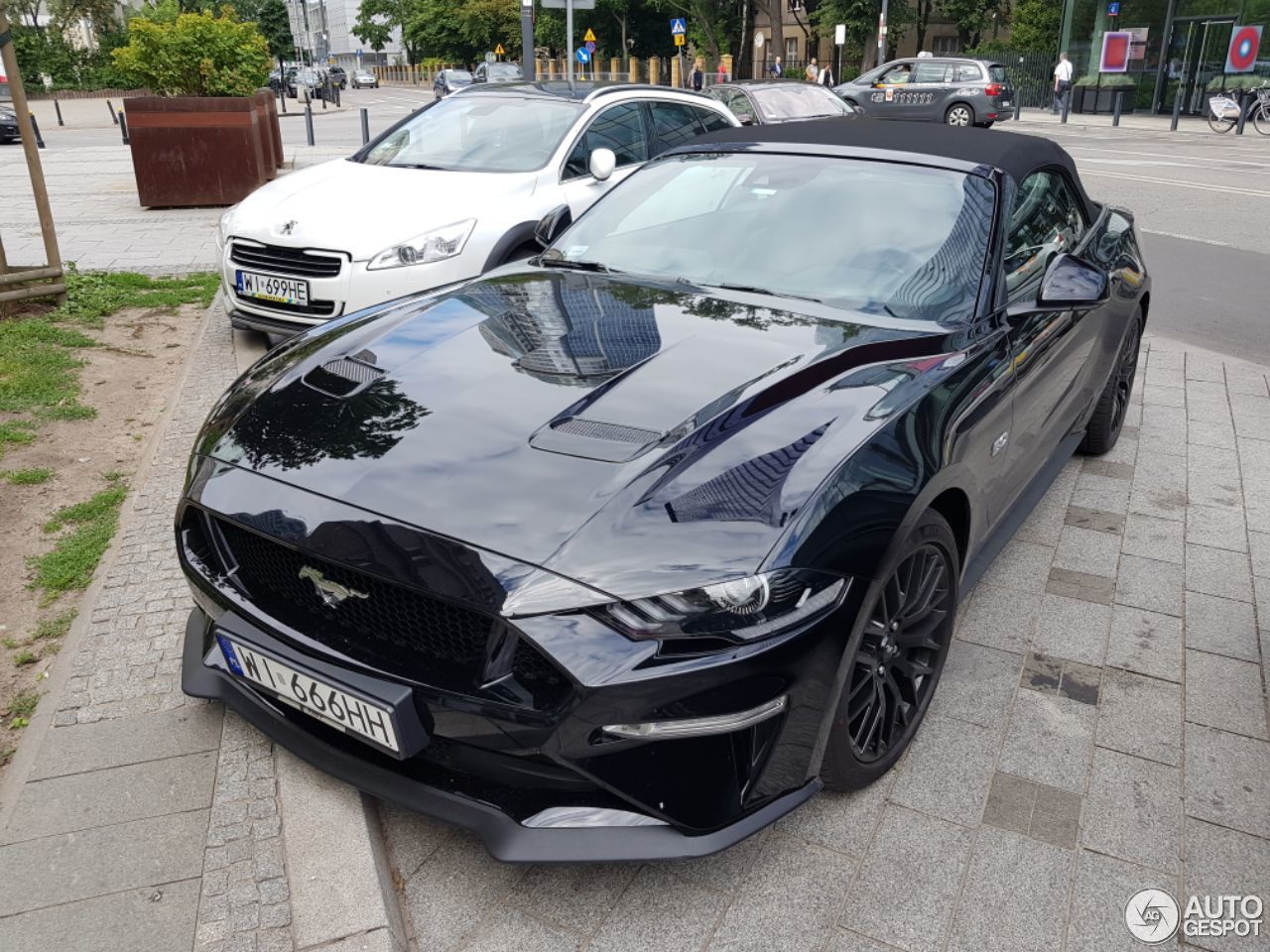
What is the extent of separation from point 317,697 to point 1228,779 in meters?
2.37

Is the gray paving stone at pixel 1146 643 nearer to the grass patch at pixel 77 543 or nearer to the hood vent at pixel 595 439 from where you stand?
the hood vent at pixel 595 439

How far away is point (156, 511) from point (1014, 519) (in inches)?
128

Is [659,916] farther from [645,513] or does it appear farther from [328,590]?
[328,590]

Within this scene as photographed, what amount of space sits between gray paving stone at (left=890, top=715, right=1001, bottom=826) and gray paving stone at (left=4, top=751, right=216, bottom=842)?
1796mm

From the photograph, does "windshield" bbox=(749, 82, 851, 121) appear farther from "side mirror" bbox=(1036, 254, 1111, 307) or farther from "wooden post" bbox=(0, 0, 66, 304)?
"side mirror" bbox=(1036, 254, 1111, 307)

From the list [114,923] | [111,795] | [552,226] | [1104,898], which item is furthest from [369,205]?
[1104,898]

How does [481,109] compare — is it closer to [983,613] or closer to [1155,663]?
[983,613]

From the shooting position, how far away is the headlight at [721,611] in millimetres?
2018

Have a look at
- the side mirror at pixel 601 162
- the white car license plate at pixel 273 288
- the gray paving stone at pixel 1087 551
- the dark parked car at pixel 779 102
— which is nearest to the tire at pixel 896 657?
the gray paving stone at pixel 1087 551

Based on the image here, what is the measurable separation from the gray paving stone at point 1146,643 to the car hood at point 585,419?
1.30 meters

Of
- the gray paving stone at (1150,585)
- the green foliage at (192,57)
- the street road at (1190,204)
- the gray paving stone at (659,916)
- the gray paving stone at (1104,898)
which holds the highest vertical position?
the green foliage at (192,57)

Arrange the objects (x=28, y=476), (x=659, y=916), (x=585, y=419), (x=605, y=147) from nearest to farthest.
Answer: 1. (x=659, y=916)
2. (x=585, y=419)
3. (x=28, y=476)
4. (x=605, y=147)

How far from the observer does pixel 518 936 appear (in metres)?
2.23

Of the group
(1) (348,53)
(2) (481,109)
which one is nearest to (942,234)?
(2) (481,109)
